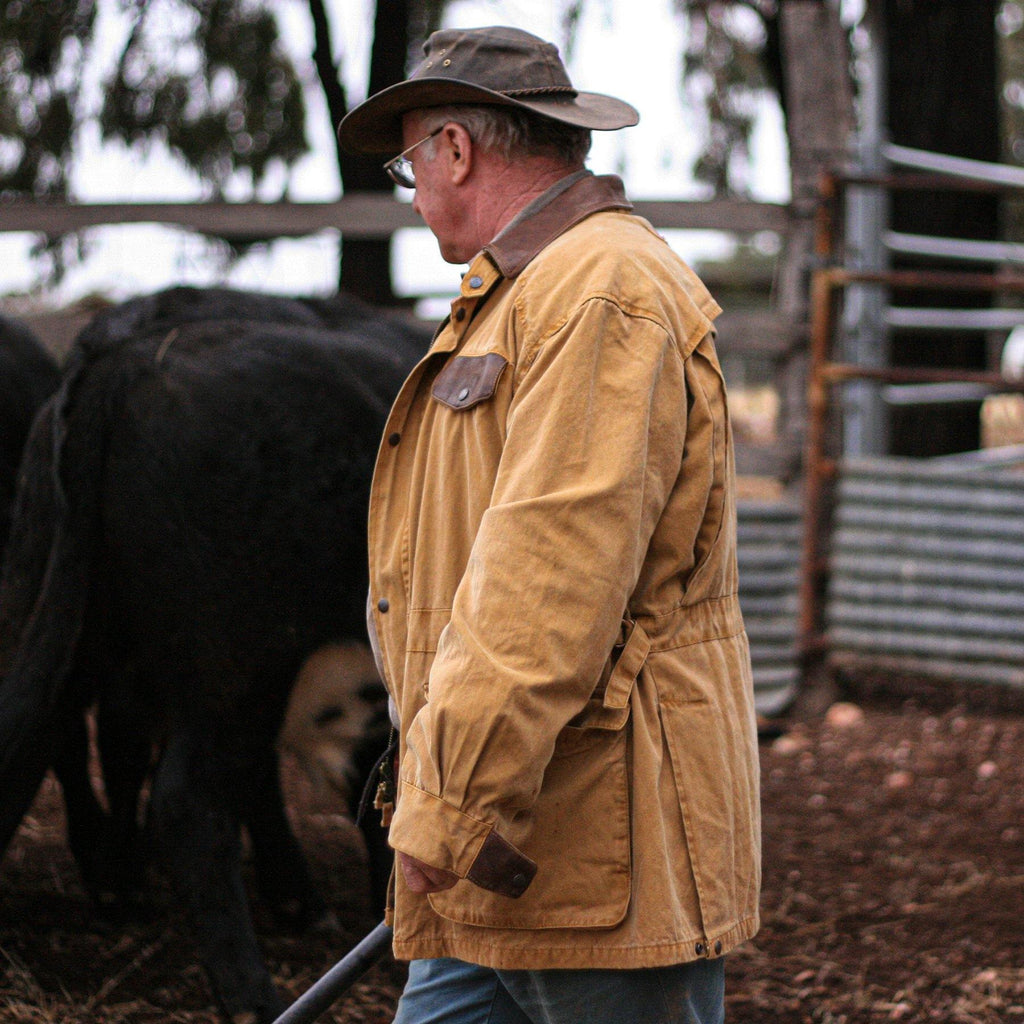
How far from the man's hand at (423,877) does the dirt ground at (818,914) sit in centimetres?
181

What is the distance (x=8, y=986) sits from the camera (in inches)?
133

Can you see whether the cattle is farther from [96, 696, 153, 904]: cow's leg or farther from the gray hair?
the gray hair

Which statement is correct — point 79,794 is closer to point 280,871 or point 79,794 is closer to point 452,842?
point 280,871

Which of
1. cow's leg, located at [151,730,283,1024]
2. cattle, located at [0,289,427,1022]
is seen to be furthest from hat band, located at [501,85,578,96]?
cow's leg, located at [151,730,283,1024]

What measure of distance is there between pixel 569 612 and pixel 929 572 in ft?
16.4

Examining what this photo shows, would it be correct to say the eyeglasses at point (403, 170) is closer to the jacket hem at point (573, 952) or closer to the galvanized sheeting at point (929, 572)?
the jacket hem at point (573, 952)

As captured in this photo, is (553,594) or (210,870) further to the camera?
(210,870)

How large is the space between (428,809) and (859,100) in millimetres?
11114

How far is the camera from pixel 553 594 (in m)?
1.63

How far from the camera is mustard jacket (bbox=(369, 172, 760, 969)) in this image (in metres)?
1.63

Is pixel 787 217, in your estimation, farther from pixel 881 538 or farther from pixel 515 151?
pixel 515 151

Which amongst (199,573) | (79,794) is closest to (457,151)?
(199,573)

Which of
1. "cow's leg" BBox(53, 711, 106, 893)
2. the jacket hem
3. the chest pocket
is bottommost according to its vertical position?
"cow's leg" BBox(53, 711, 106, 893)

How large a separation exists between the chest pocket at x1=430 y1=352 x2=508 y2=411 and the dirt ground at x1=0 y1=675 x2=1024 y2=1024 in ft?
6.94
